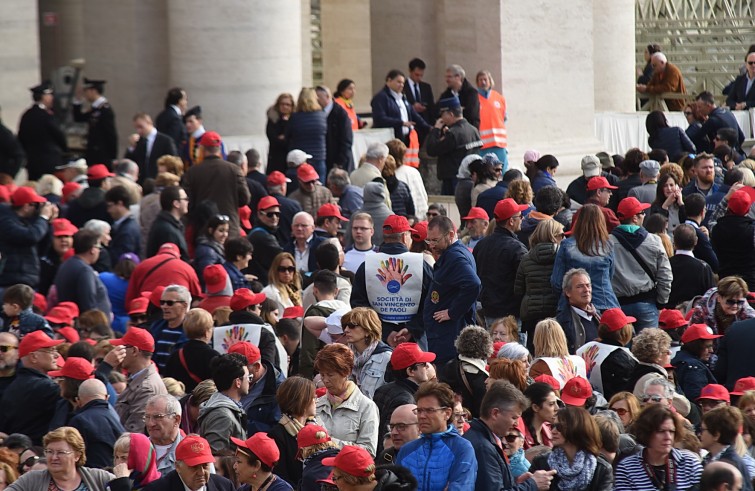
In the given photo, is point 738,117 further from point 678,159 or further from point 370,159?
point 370,159

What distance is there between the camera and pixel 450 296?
39.4ft

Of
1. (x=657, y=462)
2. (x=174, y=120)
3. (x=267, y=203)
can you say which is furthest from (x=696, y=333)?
(x=174, y=120)

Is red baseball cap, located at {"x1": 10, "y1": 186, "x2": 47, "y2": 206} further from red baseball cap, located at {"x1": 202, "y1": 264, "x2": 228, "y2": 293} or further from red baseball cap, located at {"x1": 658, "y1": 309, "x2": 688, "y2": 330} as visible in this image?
red baseball cap, located at {"x1": 658, "y1": 309, "x2": 688, "y2": 330}

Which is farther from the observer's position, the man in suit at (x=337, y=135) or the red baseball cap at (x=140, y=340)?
the man in suit at (x=337, y=135)

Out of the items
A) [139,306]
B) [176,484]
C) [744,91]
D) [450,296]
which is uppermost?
[744,91]

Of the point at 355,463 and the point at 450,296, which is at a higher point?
the point at 450,296

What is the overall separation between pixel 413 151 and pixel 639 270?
303 inches

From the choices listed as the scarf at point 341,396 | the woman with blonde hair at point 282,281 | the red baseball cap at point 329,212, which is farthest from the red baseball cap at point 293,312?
the scarf at point 341,396

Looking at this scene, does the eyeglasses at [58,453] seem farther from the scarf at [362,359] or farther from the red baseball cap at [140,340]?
the scarf at [362,359]

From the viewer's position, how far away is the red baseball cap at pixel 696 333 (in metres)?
11.4

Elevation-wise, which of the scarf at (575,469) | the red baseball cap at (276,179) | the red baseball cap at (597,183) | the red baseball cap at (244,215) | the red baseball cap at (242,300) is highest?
the red baseball cap at (276,179)

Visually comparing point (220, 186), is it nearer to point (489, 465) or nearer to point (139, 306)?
point (139, 306)

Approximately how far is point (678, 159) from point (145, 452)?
37.7ft

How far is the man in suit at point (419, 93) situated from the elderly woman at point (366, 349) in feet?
36.4
